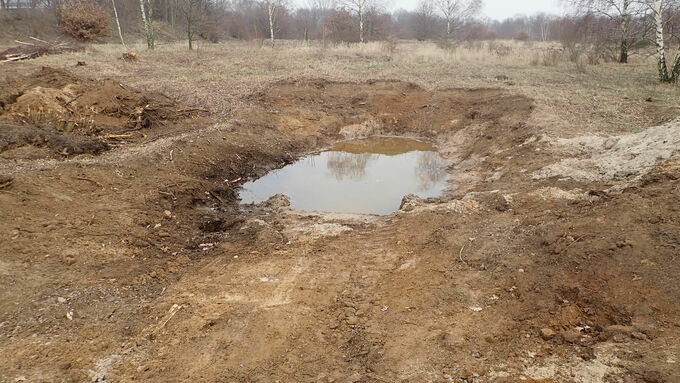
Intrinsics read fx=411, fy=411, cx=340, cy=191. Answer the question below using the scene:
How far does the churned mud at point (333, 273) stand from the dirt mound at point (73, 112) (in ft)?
0.47

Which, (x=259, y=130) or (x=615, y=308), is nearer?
(x=615, y=308)

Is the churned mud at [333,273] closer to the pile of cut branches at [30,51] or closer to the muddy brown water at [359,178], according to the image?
the muddy brown water at [359,178]

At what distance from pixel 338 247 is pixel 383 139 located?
25.8ft

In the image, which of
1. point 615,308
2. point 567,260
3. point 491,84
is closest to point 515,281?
point 567,260

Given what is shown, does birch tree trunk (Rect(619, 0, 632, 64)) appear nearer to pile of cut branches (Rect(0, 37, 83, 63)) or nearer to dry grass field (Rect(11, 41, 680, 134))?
dry grass field (Rect(11, 41, 680, 134))

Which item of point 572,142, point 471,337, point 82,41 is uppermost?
point 82,41

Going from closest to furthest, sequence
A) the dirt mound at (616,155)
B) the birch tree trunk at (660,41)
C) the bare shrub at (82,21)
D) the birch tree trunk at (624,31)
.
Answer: the dirt mound at (616,155) → the birch tree trunk at (660,41) → the birch tree trunk at (624,31) → the bare shrub at (82,21)

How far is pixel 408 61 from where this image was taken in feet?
69.0

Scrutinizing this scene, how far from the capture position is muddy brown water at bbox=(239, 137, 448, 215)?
8.83m

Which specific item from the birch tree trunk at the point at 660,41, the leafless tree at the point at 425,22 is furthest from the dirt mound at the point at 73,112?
the leafless tree at the point at 425,22

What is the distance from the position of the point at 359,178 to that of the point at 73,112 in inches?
274

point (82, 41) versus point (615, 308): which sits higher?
point (82, 41)

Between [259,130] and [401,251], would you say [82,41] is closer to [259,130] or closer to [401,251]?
[259,130]

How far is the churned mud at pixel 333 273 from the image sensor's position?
12.1ft
